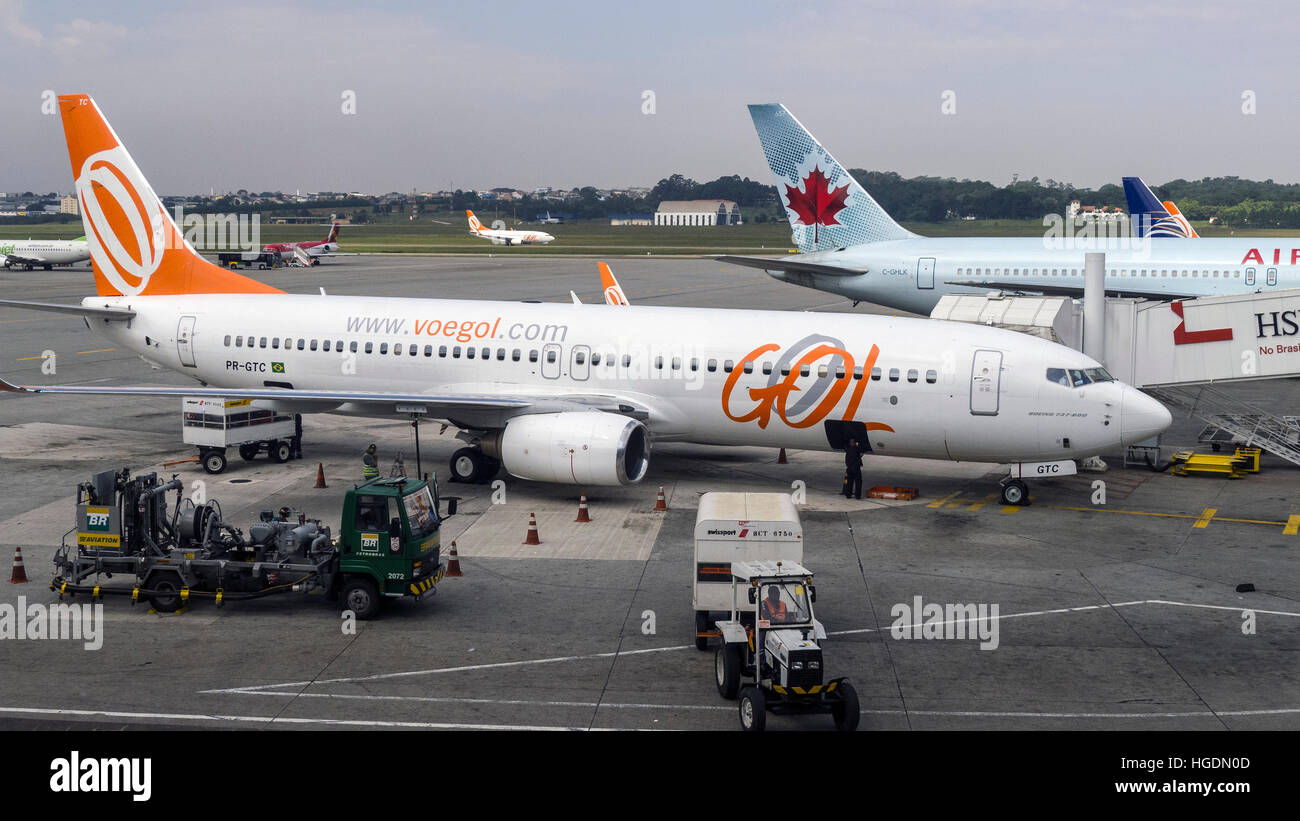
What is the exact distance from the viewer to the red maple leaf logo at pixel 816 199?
48562 millimetres

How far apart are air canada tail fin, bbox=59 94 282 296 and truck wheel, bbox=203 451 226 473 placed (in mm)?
5378

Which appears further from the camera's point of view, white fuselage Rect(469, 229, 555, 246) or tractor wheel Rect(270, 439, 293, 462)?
white fuselage Rect(469, 229, 555, 246)

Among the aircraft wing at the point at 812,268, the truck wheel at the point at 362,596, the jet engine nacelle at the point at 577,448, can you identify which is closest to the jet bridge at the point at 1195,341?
the jet engine nacelle at the point at 577,448

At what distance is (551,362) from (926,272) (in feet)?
73.7

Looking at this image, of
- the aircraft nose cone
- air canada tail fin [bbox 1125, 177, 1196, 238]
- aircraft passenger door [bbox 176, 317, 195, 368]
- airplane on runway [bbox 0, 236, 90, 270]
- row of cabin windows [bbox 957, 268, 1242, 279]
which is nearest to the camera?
the aircraft nose cone

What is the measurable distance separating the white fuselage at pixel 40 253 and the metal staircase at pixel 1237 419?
99171mm

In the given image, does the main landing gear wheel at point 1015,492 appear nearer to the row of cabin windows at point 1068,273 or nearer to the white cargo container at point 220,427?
the white cargo container at point 220,427

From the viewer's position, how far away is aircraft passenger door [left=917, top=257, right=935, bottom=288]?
4625 cm

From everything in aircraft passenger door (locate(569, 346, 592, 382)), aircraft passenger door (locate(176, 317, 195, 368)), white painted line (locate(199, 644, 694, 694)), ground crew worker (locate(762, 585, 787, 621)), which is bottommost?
white painted line (locate(199, 644, 694, 694))

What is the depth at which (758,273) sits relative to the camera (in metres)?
108

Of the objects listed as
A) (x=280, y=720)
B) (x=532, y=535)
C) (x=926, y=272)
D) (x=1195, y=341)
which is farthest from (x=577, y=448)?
(x=926, y=272)

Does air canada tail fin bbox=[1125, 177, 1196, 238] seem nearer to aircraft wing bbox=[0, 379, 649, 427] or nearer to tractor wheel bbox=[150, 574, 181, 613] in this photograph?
A: aircraft wing bbox=[0, 379, 649, 427]

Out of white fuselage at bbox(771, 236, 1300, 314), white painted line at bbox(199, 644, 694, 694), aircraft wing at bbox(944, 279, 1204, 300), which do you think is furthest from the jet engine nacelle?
white fuselage at bbox(771, 236, 1300, 314)

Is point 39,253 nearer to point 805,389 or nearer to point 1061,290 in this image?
point 1061,290
